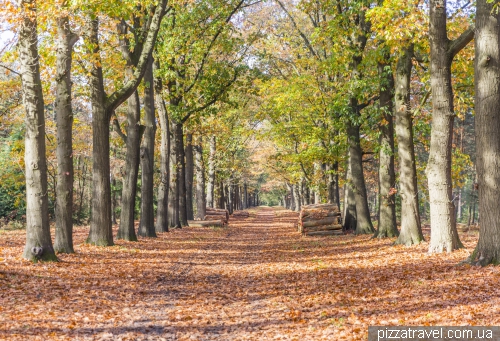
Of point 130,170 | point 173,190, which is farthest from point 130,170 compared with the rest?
point 173,190

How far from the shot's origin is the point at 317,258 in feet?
51.5

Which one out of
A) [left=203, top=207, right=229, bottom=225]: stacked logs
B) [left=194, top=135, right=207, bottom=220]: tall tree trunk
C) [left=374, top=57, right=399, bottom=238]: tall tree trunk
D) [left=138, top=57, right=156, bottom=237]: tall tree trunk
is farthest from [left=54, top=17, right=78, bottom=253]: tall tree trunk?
[left=194, top=135, right=207, bottom=220]: tall tree trunk

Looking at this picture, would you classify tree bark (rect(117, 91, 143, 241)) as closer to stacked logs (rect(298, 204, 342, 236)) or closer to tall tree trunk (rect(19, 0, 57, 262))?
tall tree trunk (rect(19, 0, 57, 262))

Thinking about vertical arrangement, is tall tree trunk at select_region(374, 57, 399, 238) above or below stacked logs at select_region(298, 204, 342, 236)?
above

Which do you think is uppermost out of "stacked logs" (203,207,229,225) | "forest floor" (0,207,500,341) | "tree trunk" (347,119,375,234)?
"tree trunk" (347,119,375,234)

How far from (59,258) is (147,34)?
843 cm

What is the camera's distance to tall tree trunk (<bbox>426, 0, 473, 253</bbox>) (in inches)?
502

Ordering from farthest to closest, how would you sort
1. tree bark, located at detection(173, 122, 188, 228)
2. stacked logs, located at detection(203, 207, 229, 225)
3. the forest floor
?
stacked logs, located at detection(203, 207, 229, 225), tree bark, located at detection(173, 122, 188, 228), the forest floor

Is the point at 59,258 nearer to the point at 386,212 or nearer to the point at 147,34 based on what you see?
the point at 147,34

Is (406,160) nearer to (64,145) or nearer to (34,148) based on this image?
(64,145)

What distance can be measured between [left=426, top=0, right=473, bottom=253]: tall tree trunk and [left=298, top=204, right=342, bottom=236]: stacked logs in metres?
11.1

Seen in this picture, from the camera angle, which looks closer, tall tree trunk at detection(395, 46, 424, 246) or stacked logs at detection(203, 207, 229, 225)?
tall tree trunk at detection(395, 46, 424, 246)

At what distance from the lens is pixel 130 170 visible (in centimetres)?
1920

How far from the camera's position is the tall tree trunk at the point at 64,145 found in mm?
13703
